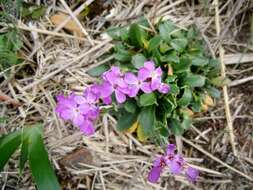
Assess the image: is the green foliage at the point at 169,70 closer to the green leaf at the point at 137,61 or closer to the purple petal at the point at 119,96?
the green leaf at the point at 137,61

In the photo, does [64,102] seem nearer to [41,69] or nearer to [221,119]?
[41,69]

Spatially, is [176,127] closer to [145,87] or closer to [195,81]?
[195,81]

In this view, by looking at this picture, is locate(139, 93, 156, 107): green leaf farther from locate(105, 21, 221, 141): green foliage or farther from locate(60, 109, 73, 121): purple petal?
locate(60, 109, 73, 121): purple petal

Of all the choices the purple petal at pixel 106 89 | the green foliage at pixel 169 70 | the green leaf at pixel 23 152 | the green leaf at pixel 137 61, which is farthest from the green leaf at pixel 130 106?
the green leaf at pixel 23 152

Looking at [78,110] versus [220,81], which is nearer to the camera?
[78,110]

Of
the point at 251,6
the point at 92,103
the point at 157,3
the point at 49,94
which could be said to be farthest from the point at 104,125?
the point at 251,6

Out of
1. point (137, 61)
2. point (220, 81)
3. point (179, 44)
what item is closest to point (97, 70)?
point (137, 61)
